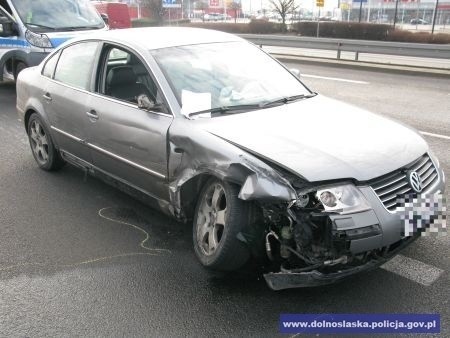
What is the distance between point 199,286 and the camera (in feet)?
10.6

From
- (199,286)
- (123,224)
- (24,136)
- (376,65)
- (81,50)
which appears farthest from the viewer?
(376,65)

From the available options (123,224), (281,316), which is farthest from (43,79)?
(281,316)

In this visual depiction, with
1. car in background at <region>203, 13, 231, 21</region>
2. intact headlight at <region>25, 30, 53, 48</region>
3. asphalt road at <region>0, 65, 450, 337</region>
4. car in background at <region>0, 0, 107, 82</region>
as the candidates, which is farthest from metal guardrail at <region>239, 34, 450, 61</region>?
car in background at <region>203, 13, 231, 21</region>

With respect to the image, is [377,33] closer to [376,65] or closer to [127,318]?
[376,65]

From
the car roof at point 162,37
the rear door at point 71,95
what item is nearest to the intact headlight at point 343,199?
the car roof at point 162,37

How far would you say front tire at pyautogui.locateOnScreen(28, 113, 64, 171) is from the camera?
17.4ft

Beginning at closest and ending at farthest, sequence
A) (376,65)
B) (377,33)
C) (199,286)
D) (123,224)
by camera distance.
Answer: (199,286) → (123,224) → (376,65) → (377,33)

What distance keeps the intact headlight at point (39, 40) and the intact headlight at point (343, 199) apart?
808 cm

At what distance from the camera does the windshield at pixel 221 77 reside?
147 inches

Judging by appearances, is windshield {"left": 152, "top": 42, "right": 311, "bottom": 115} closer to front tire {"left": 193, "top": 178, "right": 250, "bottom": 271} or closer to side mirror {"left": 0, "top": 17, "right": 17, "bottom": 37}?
front tire {"left": 193, "top": 178, "right": 250, "bottom": 271}

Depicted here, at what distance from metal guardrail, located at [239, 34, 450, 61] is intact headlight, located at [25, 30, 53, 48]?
9.54m

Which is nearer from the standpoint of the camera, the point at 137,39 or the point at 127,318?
the point at 127,318

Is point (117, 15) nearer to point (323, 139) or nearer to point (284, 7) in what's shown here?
point (323, 139)

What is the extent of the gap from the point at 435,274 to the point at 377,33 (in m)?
26.9
